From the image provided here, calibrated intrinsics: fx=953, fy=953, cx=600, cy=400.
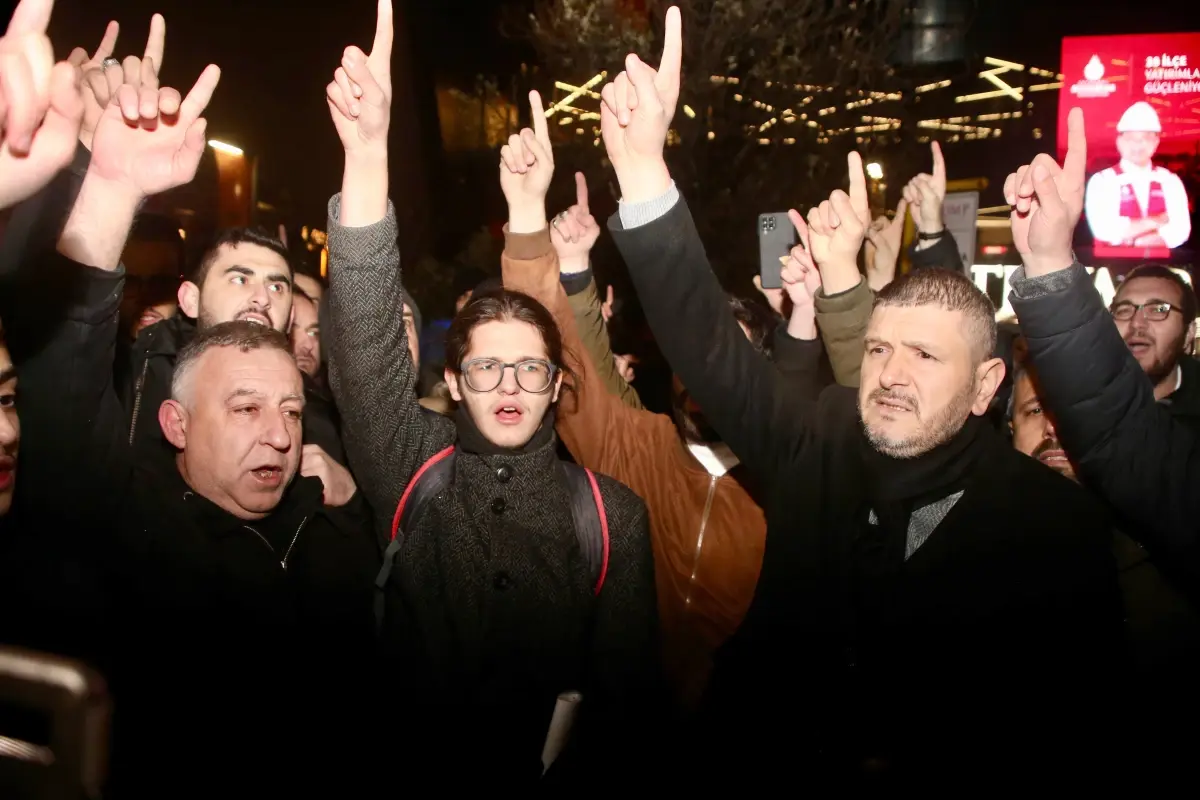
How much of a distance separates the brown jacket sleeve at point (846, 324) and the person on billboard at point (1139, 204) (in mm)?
10000

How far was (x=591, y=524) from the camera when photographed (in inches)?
103

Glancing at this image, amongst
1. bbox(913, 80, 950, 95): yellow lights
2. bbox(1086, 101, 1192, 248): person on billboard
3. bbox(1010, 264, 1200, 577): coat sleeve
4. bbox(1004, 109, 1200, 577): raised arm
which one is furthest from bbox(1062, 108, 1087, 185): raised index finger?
bbox(913, 80, 950, 95): yellow lights

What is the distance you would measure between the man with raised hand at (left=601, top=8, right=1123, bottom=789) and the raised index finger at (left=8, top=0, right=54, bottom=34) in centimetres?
133

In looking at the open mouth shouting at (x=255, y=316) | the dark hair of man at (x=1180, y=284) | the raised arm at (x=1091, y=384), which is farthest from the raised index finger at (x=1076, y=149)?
the open mouth shouting at (x=255, y=316)

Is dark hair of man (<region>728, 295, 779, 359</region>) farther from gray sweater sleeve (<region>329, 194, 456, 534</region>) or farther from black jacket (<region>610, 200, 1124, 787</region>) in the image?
gray sweater sleeve (<region>329, 194, 456, 534</region>)

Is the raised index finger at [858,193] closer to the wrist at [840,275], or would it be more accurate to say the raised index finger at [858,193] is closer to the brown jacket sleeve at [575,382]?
the wrist at [840,275]

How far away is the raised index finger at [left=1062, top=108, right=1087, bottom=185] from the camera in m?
2.34

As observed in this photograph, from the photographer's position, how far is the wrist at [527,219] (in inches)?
121

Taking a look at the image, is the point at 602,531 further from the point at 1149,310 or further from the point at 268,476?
the point at 1149,310

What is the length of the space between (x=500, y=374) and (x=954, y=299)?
1.22m

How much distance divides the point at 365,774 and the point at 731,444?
1.31 m

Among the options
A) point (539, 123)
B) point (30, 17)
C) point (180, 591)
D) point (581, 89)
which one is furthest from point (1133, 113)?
point (30, 17)

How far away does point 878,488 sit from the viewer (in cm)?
242

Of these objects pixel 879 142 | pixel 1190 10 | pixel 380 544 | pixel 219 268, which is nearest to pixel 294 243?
pixel 879 142
